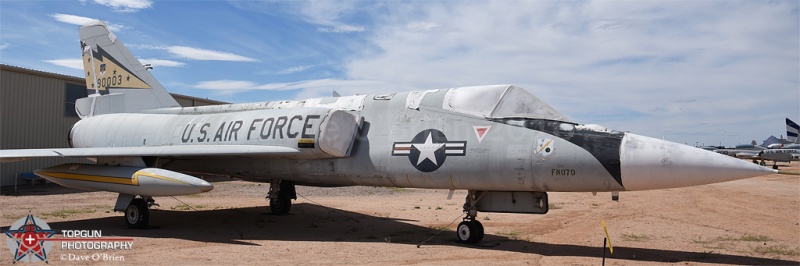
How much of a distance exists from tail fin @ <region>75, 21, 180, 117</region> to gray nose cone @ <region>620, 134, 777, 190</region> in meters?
11.5

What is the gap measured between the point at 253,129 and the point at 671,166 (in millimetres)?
7392

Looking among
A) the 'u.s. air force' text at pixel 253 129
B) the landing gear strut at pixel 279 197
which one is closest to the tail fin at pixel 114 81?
the 'u.s. air force' text at pixel 253 129

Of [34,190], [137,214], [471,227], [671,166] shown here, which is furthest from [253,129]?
[34,190]

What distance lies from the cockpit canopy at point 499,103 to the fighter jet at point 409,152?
0.06 feet

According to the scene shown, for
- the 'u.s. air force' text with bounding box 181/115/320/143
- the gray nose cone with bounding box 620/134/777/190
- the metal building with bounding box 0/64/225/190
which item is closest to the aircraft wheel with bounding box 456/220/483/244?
the gray nose cone with bounding box 620/134/777/190

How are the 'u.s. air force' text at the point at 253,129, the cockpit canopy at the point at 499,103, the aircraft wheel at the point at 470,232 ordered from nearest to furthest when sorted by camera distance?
the cockpit canopy at the point at 499,103, the aircraft wheel at the point at 470,232, the 'u.s. air force' text at the point at 253,129

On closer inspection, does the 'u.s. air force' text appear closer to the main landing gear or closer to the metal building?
the main landing gear

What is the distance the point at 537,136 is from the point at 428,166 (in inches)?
70.9

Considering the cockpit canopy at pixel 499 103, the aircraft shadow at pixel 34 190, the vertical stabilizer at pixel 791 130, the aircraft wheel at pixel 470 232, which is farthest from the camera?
the vertical stabilizer at pixel 791 130

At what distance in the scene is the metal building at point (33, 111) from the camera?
20.0 meters

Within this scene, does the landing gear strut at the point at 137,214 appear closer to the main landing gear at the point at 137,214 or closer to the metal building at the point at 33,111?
the main landing gear at the point at 137,214

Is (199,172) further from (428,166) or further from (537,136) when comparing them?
(537,136)

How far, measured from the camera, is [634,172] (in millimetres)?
7395

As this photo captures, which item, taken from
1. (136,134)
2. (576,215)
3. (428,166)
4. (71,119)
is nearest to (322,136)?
(428,166)
